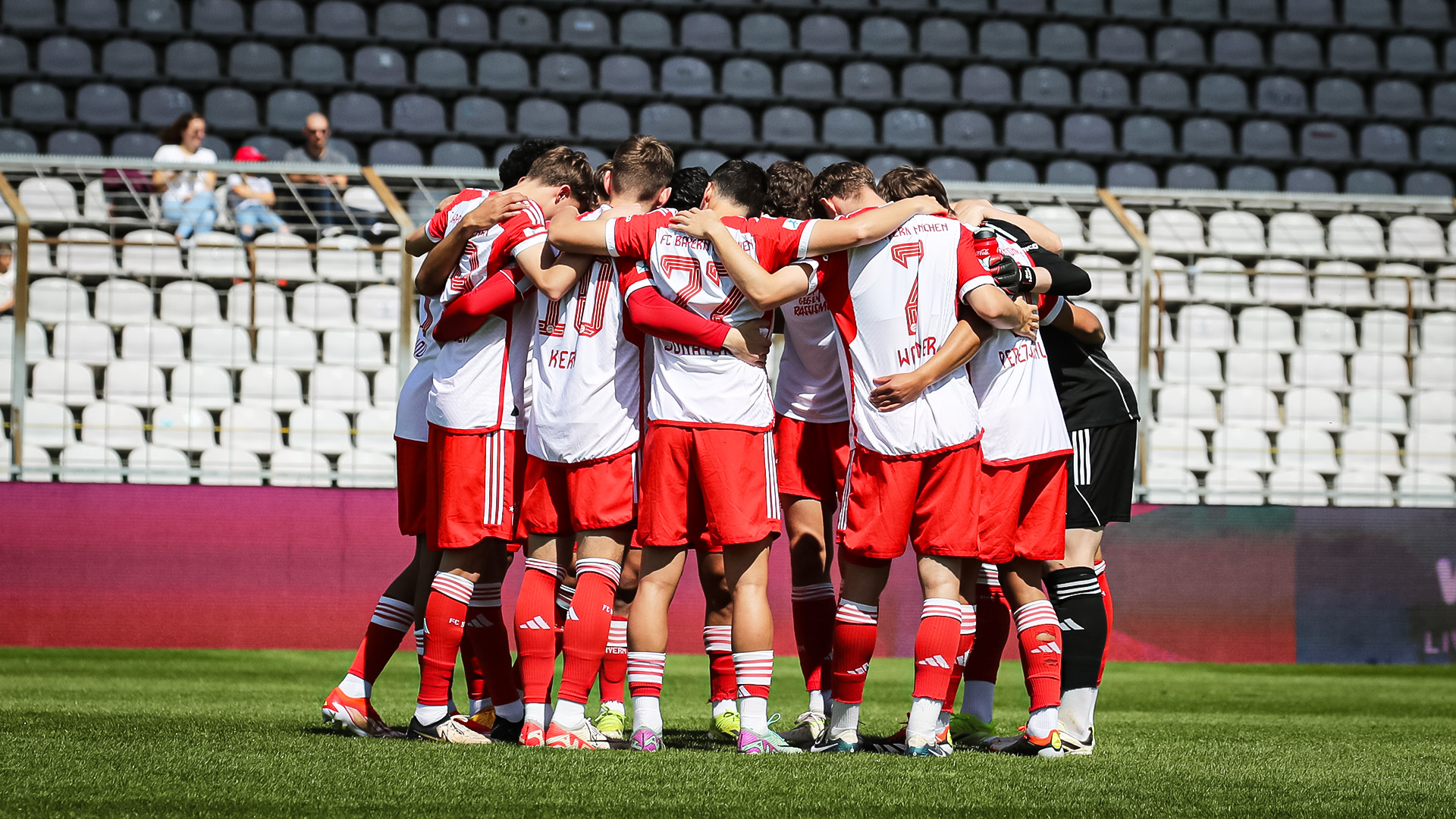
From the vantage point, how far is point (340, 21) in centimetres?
1243

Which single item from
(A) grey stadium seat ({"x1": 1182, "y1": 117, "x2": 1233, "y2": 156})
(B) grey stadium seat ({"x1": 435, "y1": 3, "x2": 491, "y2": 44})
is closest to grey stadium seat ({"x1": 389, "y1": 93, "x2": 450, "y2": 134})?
(B) grey stadium seat ({"x1": 435, "y1": 3, "x2": 491, "y2": 44})

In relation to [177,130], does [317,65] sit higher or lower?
higher

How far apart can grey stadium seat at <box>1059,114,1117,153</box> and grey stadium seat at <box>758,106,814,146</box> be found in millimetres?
1986

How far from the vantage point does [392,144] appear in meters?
11.7

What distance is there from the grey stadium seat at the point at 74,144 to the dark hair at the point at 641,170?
29.4 ft

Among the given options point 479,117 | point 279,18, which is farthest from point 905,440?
point 279,18

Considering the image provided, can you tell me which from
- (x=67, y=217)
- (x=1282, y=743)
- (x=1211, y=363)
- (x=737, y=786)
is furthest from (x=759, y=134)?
(x=737, y=786)

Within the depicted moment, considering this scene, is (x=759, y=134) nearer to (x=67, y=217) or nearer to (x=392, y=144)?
(x=392, y=144)

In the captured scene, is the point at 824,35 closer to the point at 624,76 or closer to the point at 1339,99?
the point at 624,76

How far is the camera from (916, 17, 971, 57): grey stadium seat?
1308 centimetres

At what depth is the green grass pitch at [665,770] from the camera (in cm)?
277

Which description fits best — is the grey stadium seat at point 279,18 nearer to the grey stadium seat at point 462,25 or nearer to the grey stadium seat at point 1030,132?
the grey stadium seat at point 462,25

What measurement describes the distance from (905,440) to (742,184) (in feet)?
2.98

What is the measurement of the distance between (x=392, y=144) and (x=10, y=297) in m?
5.06
